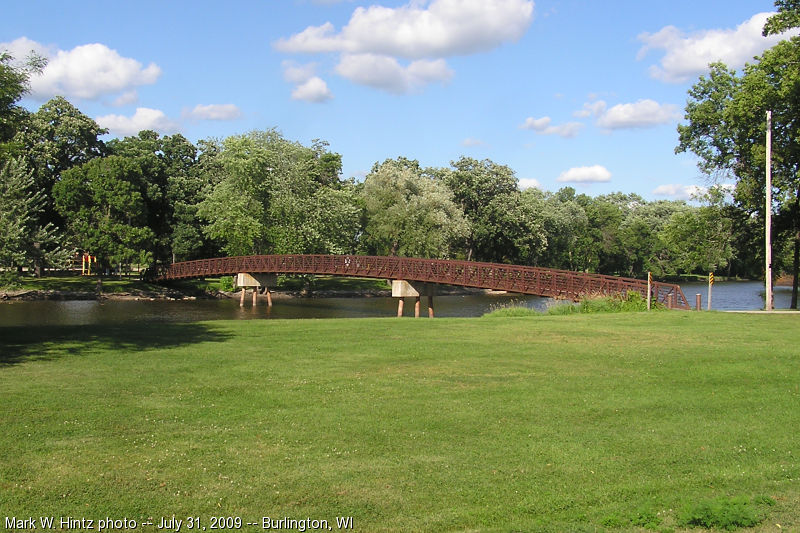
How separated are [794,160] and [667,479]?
2940cm

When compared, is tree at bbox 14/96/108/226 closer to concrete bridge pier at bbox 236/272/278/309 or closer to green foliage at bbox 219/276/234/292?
green foliage at bbox 219/276/234/292

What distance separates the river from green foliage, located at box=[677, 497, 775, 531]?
35948 millimetres

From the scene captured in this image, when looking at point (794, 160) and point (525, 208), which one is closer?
point (794, 160)

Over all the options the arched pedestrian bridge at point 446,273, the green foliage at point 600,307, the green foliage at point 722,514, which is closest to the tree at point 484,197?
the arched pedestrian bridge at point 446,273

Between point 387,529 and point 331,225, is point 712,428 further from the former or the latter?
point 331,225

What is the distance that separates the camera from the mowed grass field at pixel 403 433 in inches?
264

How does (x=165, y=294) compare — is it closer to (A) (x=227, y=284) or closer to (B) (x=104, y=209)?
(A) (x=227, y=284)

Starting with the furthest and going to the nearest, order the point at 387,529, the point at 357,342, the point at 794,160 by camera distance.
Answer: the point at 794,160
the point at 357,342
the point at 387,529

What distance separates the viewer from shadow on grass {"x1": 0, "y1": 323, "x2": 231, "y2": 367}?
14.9 meters

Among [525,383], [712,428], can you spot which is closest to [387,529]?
[712,428]

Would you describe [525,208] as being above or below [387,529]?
above

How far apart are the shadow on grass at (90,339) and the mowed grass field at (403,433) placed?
0.17m

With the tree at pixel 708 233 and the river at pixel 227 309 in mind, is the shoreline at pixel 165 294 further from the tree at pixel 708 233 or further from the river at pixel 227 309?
the tree at pixel 708 233

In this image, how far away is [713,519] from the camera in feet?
20.7
